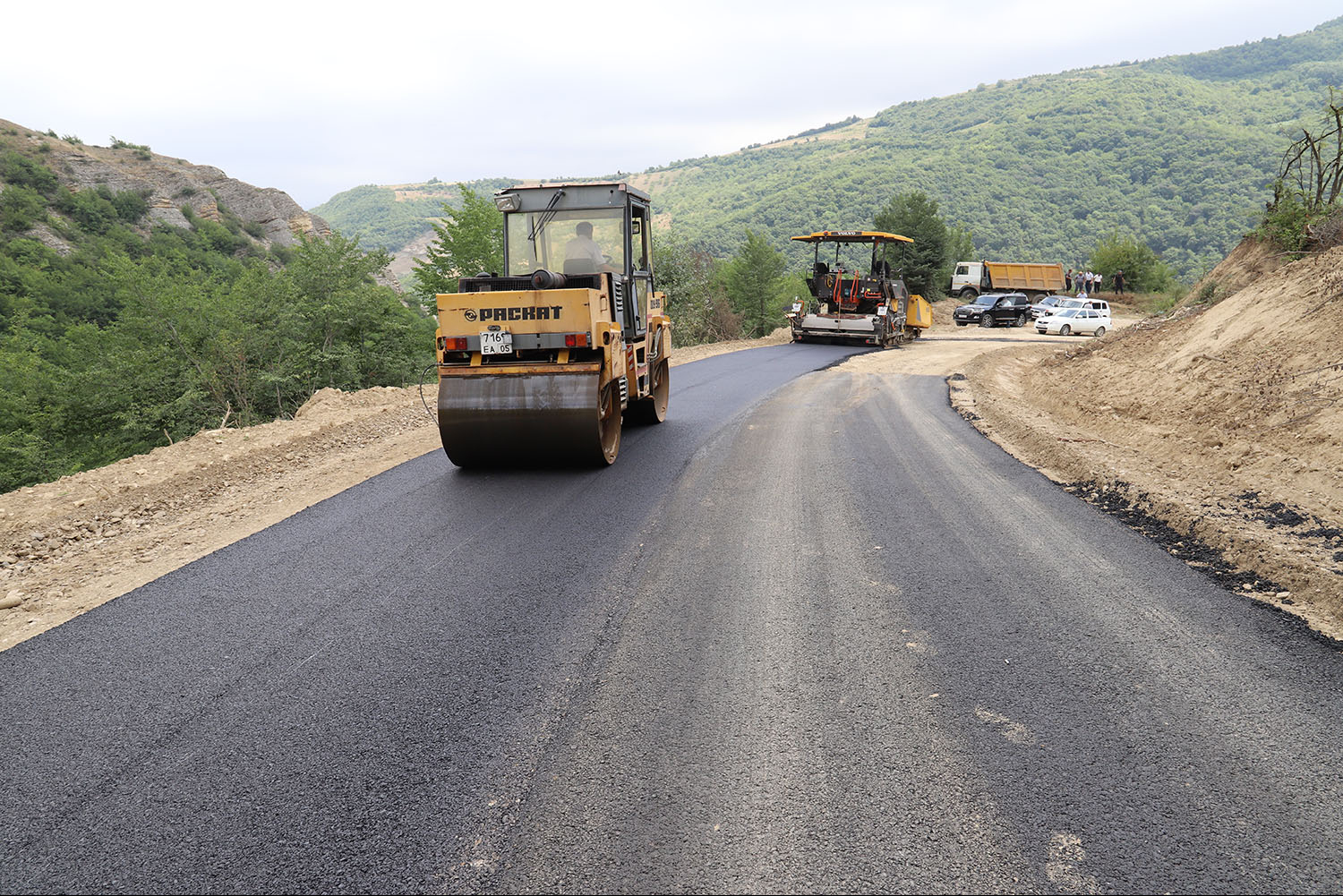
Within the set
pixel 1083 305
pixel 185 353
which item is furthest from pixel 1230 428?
pixel 1083 305

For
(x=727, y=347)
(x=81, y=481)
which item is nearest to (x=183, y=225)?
(x=727, y=347)

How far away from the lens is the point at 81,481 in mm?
6848

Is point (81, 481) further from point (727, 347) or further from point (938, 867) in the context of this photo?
point (727, 347)

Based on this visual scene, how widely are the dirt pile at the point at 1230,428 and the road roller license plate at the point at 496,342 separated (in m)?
5.36

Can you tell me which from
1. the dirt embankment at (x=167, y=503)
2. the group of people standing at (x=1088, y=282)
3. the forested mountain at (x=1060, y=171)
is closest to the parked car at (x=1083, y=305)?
the group of people standing at (x=1088, y=282)

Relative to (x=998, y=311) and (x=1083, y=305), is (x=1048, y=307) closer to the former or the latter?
(x=1083, y=305)

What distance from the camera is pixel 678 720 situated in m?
2.97

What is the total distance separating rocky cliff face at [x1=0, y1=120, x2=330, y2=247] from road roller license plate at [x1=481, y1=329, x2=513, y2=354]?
177 ft

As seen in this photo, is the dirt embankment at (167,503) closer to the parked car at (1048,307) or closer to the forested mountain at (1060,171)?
the parked car at (1048,307)

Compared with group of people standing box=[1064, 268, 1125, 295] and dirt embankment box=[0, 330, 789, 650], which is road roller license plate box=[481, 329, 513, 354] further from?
group of people standing box=[1064, 268, 1125, 295]

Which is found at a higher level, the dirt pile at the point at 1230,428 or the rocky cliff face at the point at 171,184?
the rocky cliff face at the point at 171,184

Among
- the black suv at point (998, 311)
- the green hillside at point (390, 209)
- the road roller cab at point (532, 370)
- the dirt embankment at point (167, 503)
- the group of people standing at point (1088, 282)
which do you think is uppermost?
the green hillside at point (390, 209)

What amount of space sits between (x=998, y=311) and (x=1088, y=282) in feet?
37.3

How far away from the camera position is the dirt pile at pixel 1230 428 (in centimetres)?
469
